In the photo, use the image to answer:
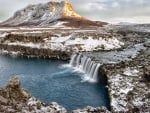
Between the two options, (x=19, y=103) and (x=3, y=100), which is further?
(x=19, y=103)

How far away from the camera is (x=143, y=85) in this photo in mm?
40562

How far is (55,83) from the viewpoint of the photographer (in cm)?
5300

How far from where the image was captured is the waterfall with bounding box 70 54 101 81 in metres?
56.6

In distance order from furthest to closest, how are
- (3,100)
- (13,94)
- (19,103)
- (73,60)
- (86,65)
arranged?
1. (73,60)
2. (86,65)
3. (13,94)
4. (19,103)
5. (3,100)

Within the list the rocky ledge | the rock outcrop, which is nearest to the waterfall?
the rocky ledge

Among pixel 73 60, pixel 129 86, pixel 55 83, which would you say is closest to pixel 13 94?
pixel 129 86

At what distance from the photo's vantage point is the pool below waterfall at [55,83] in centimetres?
4229

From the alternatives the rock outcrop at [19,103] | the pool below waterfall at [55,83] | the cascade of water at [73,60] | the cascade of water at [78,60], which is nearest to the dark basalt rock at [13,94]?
the rock outcrop at [19,103]

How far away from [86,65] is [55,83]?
13.3 metres

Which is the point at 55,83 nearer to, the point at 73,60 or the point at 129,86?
the point at 129,86

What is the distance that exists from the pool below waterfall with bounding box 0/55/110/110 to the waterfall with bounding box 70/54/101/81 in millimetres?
1862

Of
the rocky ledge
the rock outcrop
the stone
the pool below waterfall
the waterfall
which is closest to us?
the rock outcrop

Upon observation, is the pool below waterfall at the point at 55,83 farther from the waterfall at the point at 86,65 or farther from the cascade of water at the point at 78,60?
the cascade of water at the point at 78,60

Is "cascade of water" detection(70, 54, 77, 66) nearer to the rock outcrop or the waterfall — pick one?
the waterfall
